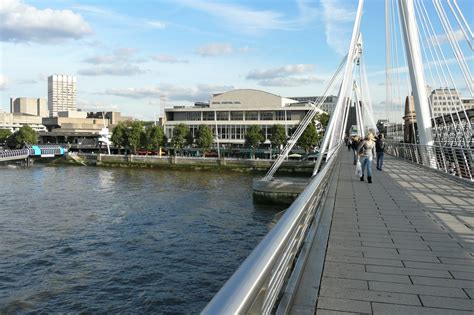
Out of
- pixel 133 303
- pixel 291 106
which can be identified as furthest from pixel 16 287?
pixel 291 106

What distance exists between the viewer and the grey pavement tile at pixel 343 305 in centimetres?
348

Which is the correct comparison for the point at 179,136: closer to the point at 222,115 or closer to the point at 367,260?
the point at 222,115

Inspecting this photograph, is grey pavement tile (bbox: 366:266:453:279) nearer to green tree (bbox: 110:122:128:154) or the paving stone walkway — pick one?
the paving stone walkway

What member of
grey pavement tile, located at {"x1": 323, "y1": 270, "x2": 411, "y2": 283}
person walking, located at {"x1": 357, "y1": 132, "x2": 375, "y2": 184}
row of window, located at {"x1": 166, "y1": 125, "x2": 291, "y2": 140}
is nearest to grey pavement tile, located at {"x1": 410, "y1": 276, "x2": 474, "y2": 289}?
grey pavement tile, located at {"x1": 323, "y1": 270, "x2": 411, "y2": 283}

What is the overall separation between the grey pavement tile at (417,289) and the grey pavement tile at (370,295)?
0.38 feet

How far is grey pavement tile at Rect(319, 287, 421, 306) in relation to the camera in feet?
12.2

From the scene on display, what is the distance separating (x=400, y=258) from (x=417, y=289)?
1.15 m

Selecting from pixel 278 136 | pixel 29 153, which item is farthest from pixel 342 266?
pixel 29 153

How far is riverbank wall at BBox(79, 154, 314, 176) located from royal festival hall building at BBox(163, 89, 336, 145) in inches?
712

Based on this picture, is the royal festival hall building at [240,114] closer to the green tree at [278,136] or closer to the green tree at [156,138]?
the green tree at [278,136]

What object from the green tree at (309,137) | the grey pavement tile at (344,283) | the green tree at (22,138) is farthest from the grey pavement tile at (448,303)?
the green tree at (22,138)

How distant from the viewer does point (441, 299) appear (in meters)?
3.80

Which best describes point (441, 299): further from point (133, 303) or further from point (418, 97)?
point (418, 97)

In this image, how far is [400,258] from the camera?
5168 millimetres
